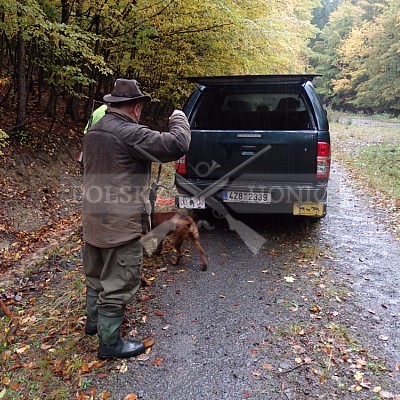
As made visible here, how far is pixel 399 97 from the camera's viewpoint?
117ft

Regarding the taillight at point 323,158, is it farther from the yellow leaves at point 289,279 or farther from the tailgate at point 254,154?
the yellow leaves at point 289,279

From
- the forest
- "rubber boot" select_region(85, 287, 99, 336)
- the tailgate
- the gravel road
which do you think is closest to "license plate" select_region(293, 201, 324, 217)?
the tailgate

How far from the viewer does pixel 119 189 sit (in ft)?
9.43

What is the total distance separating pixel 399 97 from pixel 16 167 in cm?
3716

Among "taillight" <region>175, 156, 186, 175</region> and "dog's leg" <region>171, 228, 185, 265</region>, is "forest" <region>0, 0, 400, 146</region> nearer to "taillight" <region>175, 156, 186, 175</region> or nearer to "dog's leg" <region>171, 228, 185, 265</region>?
"taillight" <region>175, 156, 186, 175</region>

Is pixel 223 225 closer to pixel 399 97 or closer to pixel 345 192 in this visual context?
pixel 345 192

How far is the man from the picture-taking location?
110 inches

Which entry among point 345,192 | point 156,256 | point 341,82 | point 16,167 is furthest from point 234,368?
point 341,82

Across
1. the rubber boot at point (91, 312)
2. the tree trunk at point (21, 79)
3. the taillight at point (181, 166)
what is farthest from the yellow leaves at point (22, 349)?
the tree trunk at point (21, 79)

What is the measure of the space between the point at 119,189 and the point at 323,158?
286 cm

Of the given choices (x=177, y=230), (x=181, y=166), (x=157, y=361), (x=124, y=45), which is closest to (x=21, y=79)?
(x=124, y=45)

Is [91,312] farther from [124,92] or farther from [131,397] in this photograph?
[124,92]

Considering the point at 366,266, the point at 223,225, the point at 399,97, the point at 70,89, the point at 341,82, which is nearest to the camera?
the point at 366,266

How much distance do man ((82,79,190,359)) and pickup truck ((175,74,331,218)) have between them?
6.72ft
